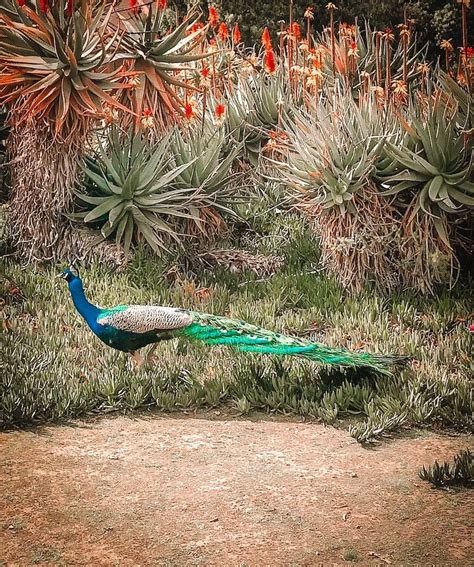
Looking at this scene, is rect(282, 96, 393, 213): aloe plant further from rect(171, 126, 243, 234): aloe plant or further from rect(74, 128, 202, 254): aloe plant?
rect(74, 128, 202, 254): aloe plant

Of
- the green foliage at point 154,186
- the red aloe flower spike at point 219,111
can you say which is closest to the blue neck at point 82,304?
the green foliage at point 154,186

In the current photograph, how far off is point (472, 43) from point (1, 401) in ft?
15.4

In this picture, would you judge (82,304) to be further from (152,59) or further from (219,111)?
(219,111)

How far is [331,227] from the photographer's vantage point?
559 cm

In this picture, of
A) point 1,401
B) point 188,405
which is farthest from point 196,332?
point 1,401

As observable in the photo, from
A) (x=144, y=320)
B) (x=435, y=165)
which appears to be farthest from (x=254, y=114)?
(x=144, y=320)

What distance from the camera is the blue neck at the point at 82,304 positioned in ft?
14.6

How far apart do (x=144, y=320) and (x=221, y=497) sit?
3.83 feet

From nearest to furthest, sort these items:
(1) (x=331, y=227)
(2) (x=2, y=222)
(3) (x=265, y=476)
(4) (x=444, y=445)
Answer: (3) (x=265, y=476), (4) (x=444, y=445), (1) (x=331, y=227), (2) (x=2, y=222)

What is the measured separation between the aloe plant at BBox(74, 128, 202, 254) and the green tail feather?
4.72 feet

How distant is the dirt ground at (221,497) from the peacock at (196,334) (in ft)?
1.11

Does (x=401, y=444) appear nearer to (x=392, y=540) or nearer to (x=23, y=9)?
(x=392, y=540)

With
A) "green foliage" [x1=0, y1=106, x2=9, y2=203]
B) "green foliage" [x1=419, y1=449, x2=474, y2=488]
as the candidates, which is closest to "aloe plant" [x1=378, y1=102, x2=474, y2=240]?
"green foliage" [x1=419, y1=449, x2=474, y2=488]

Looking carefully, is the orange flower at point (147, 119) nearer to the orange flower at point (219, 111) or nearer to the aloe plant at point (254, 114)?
the orange flower at point (219, 111)
